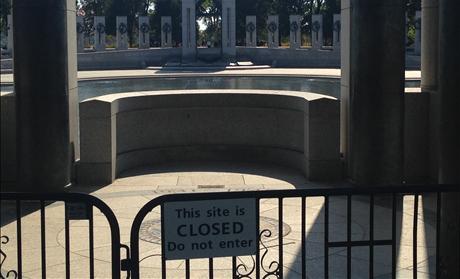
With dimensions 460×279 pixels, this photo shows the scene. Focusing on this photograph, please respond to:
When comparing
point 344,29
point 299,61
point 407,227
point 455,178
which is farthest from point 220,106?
point 299,61

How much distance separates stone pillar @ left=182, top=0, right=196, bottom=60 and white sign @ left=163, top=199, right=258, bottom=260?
4614 cm

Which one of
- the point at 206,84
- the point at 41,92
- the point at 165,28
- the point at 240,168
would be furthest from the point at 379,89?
the point at 165,28

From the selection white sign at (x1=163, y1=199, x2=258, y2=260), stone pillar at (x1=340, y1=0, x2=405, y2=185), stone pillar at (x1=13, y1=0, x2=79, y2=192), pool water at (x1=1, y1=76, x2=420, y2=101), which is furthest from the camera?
pool water at (x1=1, y1=76, x2=420, y2=101)

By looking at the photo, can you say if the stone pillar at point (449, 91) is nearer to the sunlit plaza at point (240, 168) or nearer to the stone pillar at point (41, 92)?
the sunlit plaza at point (240, 168)

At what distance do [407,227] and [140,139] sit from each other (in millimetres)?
Result: 5499

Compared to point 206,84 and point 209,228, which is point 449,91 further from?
point 206,84

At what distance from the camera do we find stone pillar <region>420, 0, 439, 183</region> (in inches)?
435

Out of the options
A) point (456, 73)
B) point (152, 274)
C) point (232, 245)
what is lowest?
point (152, 274)

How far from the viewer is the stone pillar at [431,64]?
11.1m

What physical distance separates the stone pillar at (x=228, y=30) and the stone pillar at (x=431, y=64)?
3879 centimetres

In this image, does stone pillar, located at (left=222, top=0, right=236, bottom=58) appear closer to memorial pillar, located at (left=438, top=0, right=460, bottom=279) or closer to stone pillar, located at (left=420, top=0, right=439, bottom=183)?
stone pillar, located at (left=420, top=0, right=439, bottom=183)

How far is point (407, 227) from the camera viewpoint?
8492 millimetres

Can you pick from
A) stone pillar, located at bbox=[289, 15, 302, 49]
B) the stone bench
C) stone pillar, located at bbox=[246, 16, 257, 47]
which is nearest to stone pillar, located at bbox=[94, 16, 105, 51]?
stone pillar, located at bbox=[246, 16, 257, 47]

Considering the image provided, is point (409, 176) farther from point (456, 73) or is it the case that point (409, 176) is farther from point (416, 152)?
point (456, 73)
